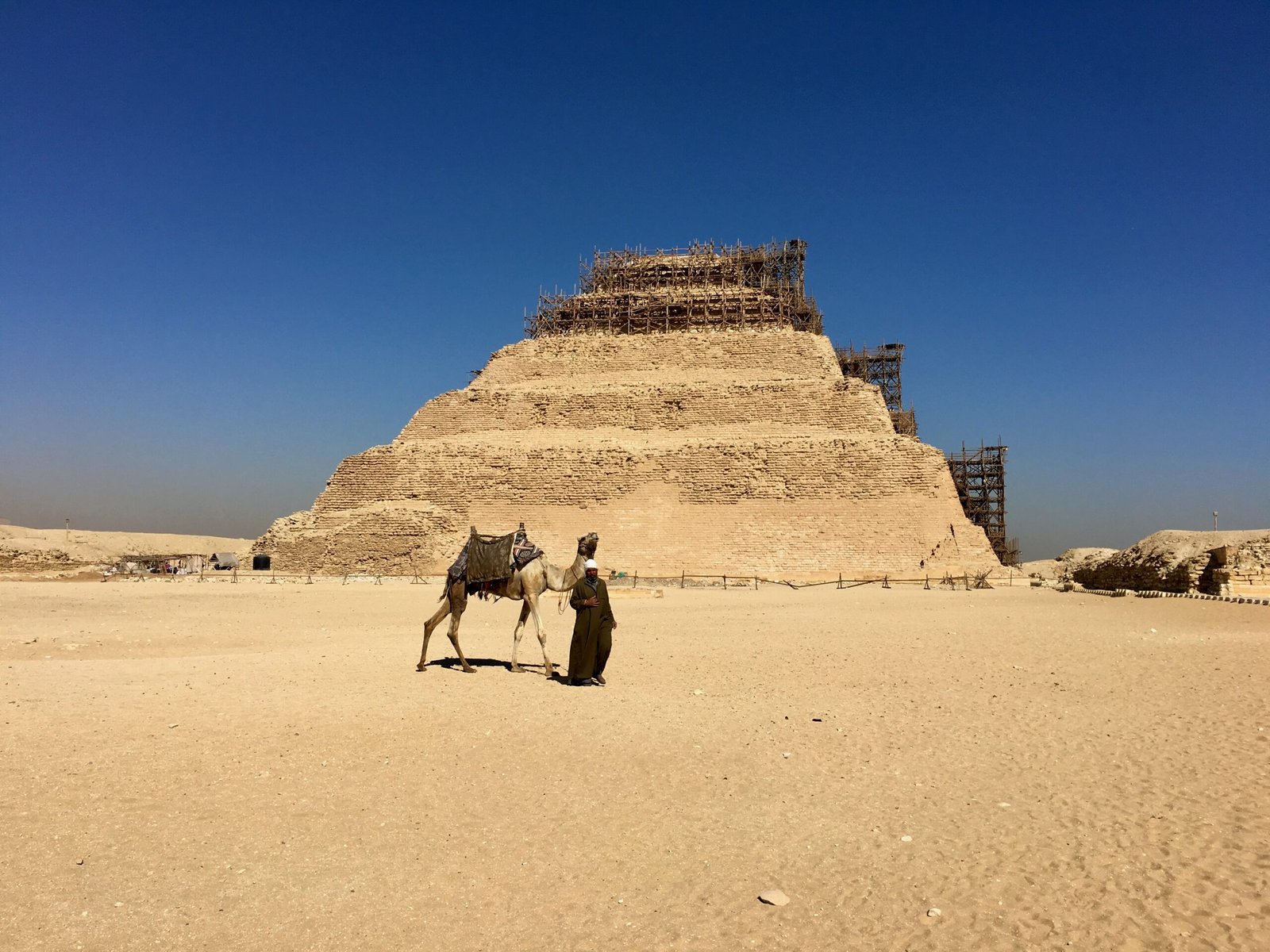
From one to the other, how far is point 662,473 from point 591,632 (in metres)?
23.3

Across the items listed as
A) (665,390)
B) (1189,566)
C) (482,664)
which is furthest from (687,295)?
(482,664)

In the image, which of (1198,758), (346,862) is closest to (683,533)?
(1198,758)

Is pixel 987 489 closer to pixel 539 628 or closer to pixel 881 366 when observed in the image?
pixel 881 366

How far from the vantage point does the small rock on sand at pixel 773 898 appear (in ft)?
12.0

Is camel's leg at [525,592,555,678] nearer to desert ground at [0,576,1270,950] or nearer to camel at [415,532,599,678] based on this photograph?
camel at [415,532,599,678]

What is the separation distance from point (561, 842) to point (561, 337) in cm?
3831

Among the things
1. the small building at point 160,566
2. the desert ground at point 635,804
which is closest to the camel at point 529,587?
the desert ground at point 635,804

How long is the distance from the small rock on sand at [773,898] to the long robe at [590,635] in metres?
4.87

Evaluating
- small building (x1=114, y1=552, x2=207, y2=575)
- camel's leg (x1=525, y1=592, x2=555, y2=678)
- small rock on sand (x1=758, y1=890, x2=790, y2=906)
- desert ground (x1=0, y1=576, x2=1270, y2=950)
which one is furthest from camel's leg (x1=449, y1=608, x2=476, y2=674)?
small building (x1=114, y1=552, x2=207, y2=575)

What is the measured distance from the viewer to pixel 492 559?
9.17 metres

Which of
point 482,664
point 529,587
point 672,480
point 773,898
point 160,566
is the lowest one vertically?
point 773,898

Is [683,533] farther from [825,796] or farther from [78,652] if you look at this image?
[825,796]

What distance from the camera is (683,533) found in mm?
30062

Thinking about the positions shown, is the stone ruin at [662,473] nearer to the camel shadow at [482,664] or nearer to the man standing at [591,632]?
the camel shadow at [482,664]
